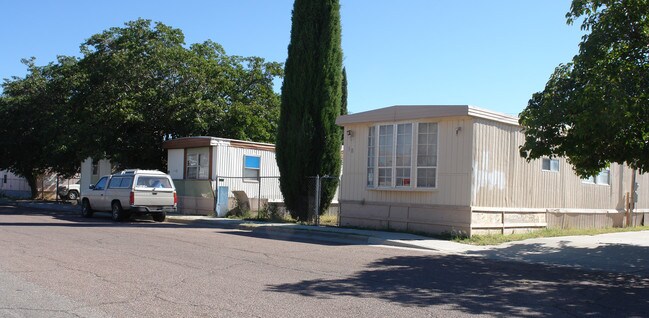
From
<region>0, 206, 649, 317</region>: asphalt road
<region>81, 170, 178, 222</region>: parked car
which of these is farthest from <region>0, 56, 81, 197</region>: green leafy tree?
<region>0, 206, 649, 317</region>: asphalt road

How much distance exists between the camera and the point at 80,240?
13648 millimetres

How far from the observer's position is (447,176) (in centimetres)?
1589

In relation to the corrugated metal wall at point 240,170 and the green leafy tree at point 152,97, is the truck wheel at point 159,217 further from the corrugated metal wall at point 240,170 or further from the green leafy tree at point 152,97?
the green leafy tree at point 152,97

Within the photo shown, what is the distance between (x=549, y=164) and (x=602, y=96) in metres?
8.27

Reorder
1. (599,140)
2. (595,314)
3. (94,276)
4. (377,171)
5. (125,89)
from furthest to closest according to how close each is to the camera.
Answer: (125,89)
(377,171)
(599,140)
(94,276)
(595,314)

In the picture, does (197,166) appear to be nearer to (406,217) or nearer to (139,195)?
(139,195)

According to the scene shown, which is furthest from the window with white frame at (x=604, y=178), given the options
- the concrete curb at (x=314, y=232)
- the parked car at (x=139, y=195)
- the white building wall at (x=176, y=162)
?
the white building wall at (x=176, y=162)

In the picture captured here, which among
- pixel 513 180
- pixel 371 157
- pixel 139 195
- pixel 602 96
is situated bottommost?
pixel 139 195

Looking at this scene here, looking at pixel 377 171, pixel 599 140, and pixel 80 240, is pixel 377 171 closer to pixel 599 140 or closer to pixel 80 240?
pixel 599 140

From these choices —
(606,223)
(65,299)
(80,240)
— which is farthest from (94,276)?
(606,223)

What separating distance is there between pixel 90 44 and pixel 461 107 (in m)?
20.5

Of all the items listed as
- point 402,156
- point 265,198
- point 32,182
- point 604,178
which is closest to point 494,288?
point 402,156

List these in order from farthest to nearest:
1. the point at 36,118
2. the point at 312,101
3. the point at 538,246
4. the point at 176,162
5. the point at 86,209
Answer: the point at 36,118
the point at 176,162
the point at 86,209
the point at 312,101
the point at 538,246

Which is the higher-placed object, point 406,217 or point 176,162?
point 176,162
